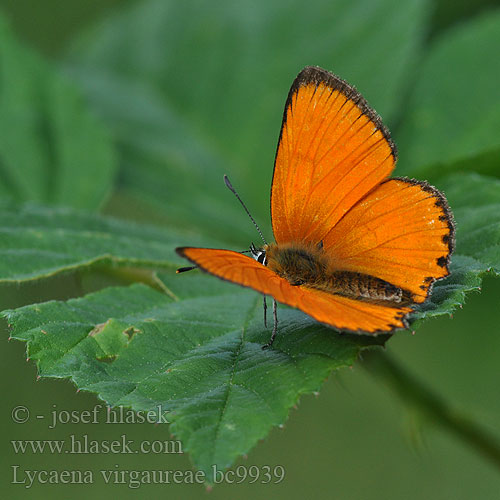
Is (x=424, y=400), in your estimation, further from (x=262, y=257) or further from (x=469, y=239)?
(x=262, y=257)

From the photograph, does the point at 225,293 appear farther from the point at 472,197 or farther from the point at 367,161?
the point at 472,197

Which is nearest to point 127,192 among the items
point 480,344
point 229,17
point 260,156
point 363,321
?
point 260,156

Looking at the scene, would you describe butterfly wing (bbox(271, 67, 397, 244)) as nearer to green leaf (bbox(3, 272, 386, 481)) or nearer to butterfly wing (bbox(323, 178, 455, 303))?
butterfly wing (bbox(323, 178, 455, 303))

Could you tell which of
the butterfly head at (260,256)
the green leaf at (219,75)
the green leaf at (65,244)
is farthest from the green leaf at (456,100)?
the green leaf at (65,244)

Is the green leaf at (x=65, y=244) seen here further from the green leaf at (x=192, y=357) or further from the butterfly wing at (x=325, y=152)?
the butterfly wing at (x=325, y=152)

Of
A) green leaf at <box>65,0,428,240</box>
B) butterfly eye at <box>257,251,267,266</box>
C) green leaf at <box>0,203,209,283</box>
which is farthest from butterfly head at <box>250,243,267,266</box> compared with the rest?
green leaf at <box>65,0,428,240</box>
